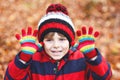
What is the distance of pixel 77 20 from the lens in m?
7.81

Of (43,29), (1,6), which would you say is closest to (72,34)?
(43,29)

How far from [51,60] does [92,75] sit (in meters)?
0.45

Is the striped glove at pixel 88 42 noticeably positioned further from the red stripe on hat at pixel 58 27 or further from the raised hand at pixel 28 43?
the raised hand at pixel 28 43

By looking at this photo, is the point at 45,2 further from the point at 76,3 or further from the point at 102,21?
the point at 102,21

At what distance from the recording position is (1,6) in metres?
7.96

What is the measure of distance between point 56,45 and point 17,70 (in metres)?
0.45

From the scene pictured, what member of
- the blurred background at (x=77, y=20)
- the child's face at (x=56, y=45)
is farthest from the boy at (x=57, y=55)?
the blurred background at (x=77, y=20)

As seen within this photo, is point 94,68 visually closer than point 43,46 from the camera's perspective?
Yes

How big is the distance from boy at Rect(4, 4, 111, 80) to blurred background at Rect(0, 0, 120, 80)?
6.85ft

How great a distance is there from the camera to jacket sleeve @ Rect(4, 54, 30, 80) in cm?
393

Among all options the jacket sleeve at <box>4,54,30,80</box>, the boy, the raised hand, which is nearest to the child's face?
the boy

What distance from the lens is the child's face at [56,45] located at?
153 inches

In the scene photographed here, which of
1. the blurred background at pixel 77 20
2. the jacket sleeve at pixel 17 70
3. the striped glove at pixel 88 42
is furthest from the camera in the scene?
the blurred background at pixel 77 20

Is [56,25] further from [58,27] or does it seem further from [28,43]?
[28,43]
